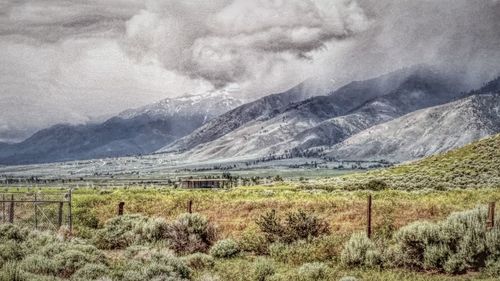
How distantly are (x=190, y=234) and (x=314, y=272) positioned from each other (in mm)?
10087

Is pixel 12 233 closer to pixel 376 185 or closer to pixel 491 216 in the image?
pixel 491 216

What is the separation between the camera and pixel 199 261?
24062 mm

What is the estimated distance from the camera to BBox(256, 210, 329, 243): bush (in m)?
27.7

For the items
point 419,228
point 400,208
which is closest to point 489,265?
point 419,228

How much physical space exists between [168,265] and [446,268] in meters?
10.2

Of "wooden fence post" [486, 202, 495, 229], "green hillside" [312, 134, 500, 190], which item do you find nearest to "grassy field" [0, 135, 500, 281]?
"wooden fence post" [486, 202, 495, 229]

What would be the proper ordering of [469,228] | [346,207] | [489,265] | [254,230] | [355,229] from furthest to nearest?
[346,207] → [254,230] → [355,229] → [469,228] → [489,265]

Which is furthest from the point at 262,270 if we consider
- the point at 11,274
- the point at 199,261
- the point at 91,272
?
the point at 11,274

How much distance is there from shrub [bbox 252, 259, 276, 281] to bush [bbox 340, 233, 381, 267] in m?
3.25

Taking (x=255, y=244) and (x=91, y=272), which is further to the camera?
(x=255, y=244)

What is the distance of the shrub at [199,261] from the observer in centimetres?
2361

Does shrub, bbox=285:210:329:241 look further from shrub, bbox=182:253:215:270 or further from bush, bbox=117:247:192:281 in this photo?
bush, bbox=117:247:192:281

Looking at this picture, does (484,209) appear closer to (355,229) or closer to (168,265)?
(355,229)

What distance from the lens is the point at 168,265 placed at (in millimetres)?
19969
